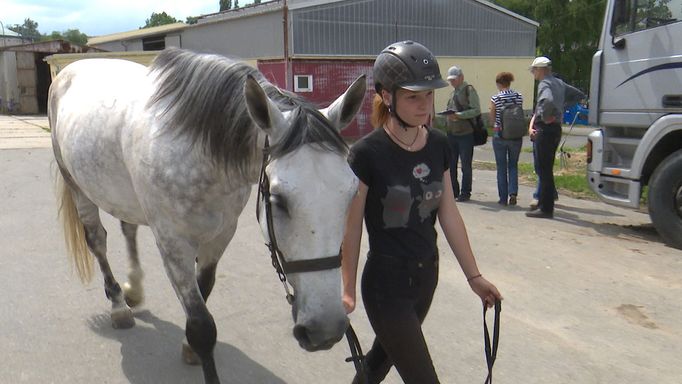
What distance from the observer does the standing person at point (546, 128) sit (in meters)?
6.84

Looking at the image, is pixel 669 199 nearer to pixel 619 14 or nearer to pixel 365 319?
pixel 619 14

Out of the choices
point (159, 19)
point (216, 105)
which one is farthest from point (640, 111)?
point (159, 19)

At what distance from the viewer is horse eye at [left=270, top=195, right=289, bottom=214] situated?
1.93 m

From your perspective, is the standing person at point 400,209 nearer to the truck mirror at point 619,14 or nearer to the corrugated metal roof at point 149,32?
the truck mirror at point 619,14

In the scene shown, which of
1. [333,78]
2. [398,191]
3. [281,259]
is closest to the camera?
[281,259]

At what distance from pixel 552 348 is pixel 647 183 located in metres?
3.49

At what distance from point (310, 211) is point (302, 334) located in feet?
1.35

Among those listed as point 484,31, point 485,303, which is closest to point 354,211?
point 485,303

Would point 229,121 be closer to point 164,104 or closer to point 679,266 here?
point 164,104

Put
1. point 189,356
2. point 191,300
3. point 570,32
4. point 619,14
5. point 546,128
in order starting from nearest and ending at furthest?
point 191,300 → point 189,356 → point 619,14 → point 546,128 → point 570,32

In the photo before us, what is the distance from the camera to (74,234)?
430cm

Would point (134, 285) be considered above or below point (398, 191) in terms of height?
below

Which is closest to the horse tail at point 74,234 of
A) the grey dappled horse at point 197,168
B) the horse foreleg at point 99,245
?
the grey dappled horse at point 197,168

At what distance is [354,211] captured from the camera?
2158 millimetres
